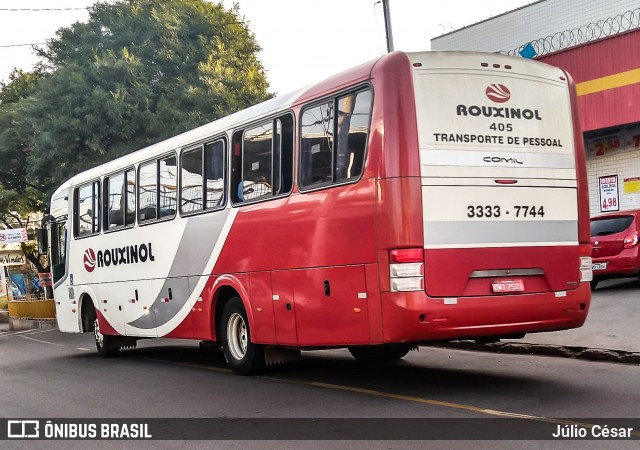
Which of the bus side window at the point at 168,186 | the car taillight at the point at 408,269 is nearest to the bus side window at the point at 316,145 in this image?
the car taillight at the point at 408,269

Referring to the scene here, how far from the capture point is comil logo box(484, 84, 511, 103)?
872 cm

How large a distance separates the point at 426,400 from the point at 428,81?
324 centimetres

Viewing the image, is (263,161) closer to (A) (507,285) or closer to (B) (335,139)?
Result: (B) (335,139)

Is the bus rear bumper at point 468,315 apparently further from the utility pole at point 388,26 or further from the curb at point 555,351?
the utility pole at point 388,26

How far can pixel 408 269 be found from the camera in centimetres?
820

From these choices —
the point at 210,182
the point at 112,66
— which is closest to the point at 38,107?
the point at 112,66

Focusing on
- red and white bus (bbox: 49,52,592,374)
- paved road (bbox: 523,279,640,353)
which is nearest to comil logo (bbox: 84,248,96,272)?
red and white bus (bbox: 49,52,592,374)

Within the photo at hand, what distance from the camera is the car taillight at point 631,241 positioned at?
16641 millimetres

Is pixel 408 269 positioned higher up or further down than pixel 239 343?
higher up

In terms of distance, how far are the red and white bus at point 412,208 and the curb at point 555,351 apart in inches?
74.2

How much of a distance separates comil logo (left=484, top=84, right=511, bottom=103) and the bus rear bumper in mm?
2071

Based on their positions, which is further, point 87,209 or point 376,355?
point 87,209

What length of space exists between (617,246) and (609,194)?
3620 millimetres

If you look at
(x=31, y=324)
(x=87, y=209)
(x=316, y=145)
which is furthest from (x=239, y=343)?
(x=31, y=324)
